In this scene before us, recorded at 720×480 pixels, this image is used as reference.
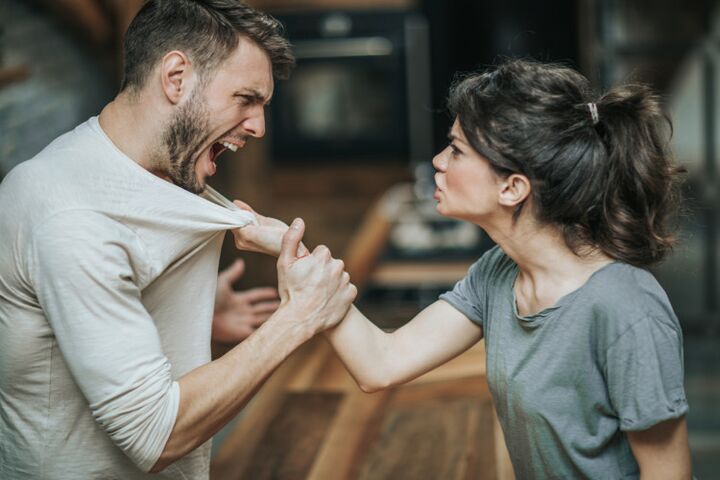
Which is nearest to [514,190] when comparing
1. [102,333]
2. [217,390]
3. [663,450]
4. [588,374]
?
[588,374]

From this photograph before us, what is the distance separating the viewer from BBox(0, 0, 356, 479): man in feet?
4.83

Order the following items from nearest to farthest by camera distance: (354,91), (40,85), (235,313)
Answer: (235,313) < (40,85) < (354,91)

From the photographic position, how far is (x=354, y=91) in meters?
5.60

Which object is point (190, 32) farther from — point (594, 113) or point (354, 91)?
point (354, 91)

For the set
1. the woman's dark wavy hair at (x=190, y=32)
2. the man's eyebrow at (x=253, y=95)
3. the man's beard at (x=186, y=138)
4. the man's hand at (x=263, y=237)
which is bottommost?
the man's hand at (x=263, y=237)

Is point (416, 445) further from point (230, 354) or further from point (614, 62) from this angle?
point (614, 62)

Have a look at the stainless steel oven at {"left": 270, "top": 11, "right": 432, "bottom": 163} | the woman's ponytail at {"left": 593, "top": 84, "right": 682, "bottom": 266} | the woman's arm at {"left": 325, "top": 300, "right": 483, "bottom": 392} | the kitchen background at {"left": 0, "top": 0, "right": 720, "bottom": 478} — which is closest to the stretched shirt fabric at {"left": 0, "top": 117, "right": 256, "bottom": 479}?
the woman's arm at {"left": 325, "top": 300, "right": 483, "bottom": 392}

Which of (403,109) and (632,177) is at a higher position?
(632,177)

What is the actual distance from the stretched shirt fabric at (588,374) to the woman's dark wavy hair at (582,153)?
0.22 feet

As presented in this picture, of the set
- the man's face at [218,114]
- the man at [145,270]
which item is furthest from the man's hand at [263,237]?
the man's face at [218,114]

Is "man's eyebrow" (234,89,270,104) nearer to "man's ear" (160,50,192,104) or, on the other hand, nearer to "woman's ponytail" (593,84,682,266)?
"man's ear" (160,50,192,104)

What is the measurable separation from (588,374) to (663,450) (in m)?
0.15

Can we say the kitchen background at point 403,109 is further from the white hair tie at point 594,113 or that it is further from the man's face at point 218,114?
the white hair tie at point 594,113

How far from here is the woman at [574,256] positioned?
147cm
